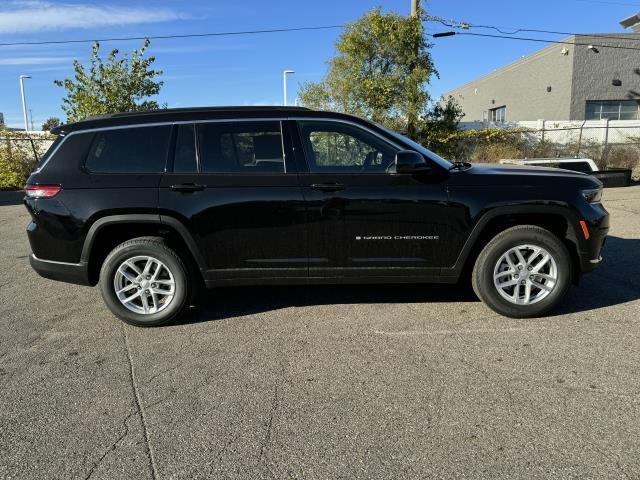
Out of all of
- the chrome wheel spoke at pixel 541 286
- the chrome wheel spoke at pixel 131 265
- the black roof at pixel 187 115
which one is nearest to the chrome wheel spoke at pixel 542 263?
the chrome wheel spoke at pixel 541 286

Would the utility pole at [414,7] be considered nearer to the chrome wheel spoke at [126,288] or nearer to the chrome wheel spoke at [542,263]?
the chrome wheel spoke at [542,263]

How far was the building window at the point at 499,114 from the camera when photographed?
4466 centimetres

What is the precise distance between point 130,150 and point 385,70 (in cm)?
1639

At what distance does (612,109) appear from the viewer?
3341cm

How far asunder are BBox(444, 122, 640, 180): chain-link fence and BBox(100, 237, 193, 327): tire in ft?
54.2

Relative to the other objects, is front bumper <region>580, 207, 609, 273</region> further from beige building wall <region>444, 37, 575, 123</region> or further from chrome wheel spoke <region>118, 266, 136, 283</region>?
beige building wall <region>444, 37, 575, 123</region>

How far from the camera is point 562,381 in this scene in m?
3.39

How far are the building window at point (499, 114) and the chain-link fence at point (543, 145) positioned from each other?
22.9 m

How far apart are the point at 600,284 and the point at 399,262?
8.55 feet

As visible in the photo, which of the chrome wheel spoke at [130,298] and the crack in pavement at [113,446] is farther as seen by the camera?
the chrome wheel spoke at [130,298]

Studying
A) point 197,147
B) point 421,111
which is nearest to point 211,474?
point 197,147

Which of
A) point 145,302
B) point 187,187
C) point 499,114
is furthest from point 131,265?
point 499,114

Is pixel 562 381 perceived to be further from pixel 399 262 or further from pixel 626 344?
pixel 399 262

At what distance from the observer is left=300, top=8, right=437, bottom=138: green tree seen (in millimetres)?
18547
